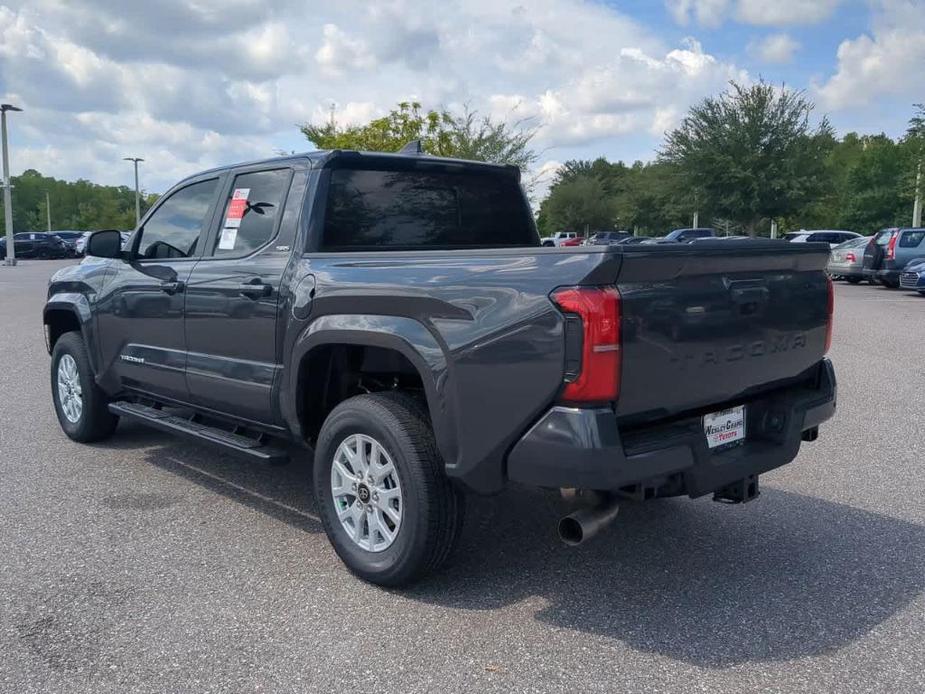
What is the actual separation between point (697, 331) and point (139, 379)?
3726mm

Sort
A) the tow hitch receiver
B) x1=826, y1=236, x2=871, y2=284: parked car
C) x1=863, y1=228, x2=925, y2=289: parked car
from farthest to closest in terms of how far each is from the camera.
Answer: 1. x1=826, y1=236, x2=871, y2=284: parked car
2. x1=863, y1=228, x2=925, y2=289: parked car
3. the tow hitch receiver

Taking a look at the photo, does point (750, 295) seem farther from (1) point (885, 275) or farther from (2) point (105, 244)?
(1) point (885, 275)

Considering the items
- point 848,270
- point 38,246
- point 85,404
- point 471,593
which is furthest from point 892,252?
point 38,246

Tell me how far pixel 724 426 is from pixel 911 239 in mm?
20542

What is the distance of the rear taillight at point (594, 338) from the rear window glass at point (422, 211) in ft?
5.78

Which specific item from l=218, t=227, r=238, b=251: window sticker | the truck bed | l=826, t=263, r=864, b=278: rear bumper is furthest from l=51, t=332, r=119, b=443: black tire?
l=826, t=263, r=864, b=278: rear bumper

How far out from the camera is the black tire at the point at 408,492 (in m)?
3.56

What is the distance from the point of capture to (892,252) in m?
21.4

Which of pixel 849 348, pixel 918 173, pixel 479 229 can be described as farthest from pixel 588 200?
pixel 479 229

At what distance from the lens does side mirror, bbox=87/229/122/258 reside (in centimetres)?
551

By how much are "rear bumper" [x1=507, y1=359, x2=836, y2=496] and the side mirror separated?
3.49m

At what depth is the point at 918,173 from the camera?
31484mm

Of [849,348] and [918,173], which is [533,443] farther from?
[918,173]

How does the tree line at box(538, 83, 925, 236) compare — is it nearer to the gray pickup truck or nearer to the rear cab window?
the rear cab window
